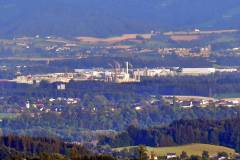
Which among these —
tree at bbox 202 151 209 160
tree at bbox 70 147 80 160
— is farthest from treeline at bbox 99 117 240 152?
tree at bbox 70 147 80 160

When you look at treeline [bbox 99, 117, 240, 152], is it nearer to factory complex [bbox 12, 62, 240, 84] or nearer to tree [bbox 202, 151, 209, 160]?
tree [bbox 202, 151, 209, 160]

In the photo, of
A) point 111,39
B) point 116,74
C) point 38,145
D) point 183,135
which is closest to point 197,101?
point 116,74

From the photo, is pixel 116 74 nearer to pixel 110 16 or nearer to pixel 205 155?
pixel 205 155

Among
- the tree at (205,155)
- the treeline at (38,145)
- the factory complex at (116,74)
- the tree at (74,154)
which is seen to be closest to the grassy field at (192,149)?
the tree at (205,155)

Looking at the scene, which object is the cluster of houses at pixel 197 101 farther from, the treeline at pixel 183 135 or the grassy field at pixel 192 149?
the grassy field at pixel 192 149

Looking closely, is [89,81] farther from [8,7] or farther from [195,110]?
[8,7]

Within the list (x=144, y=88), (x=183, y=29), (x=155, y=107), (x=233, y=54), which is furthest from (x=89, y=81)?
(x=183, y=29)
